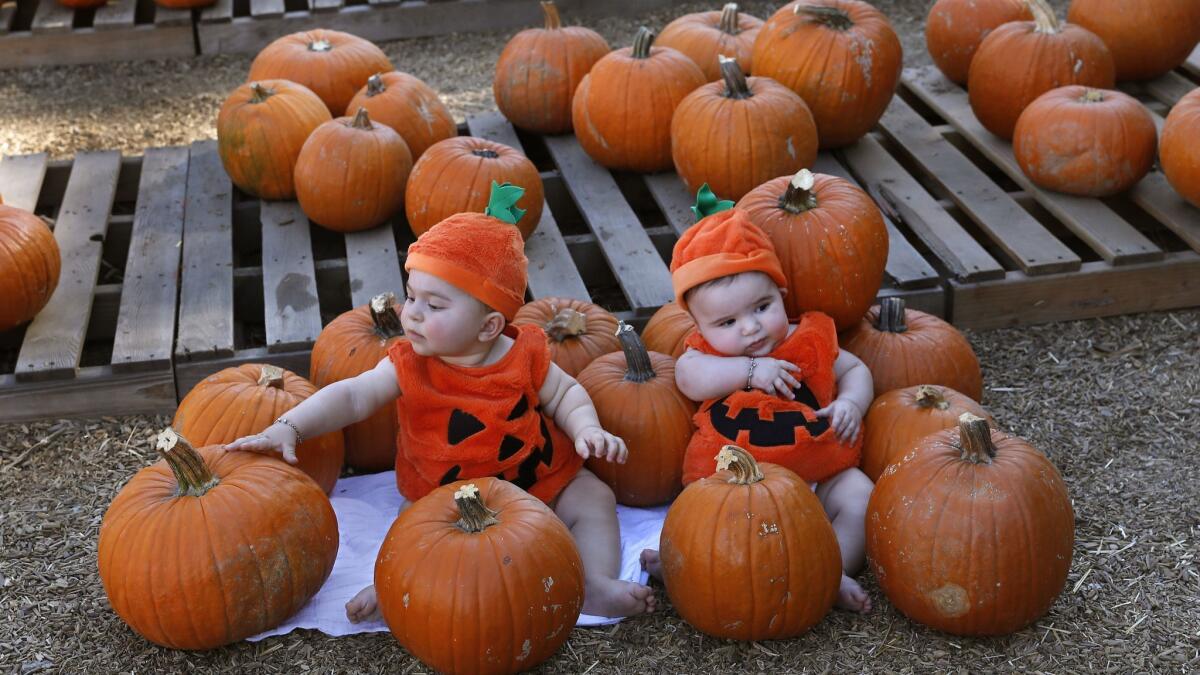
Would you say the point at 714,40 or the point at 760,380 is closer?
the point at 760,380

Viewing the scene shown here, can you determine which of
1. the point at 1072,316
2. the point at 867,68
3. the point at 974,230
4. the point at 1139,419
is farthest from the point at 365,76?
the point at 1139,419

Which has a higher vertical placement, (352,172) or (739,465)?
(739,465)

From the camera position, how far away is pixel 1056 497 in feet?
9.75

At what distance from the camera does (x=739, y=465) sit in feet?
9.81

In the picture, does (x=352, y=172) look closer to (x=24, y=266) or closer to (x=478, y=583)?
(x=24, y=266)

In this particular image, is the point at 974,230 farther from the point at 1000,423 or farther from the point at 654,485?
the point at 654,485

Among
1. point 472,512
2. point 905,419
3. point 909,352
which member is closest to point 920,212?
point 909,352

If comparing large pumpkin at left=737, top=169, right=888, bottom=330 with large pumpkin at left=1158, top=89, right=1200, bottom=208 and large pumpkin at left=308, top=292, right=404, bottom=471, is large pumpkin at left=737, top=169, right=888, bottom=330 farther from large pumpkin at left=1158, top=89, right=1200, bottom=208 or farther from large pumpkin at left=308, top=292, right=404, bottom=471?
large pumpkin at left=1158, top=89, right=1200, bottom=208

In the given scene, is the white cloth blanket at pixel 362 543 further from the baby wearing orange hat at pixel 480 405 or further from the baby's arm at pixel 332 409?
the baby's arm at pixel 332 409

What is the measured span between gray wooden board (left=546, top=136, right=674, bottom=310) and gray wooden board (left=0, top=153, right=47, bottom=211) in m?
2.19

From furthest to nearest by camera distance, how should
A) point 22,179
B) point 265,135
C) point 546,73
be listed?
point 546,73, point 22,179, point 265,135

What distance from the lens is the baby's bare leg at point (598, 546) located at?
10.4ft

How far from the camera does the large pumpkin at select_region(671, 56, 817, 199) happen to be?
4.69 meters

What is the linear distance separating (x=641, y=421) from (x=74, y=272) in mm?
2466
